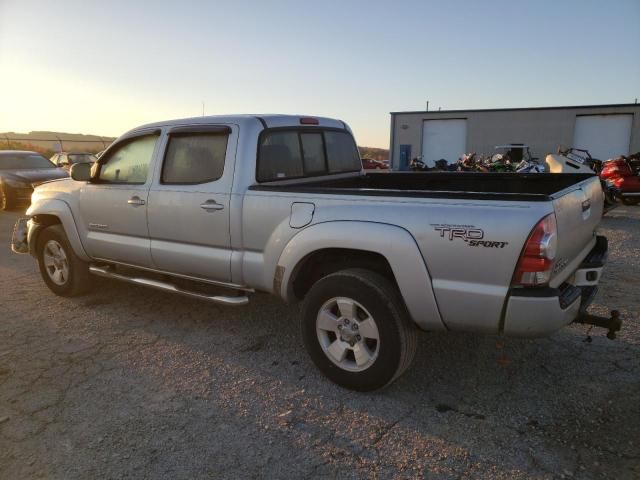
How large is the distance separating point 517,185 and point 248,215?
2.44m

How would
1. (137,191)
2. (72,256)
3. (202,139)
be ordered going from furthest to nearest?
(72,256)
(137,191)
(202,139)

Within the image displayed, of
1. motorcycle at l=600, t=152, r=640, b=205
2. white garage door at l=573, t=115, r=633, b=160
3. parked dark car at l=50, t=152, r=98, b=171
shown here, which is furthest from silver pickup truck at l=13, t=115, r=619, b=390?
white garage door at l=573, t=115, r=633, b=160

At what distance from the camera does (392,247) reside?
296cm

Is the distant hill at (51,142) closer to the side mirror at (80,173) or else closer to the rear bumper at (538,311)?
the side mirror at (80,173)

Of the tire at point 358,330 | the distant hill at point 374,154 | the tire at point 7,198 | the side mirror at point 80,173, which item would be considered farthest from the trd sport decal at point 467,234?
the distant hill at point 374,154

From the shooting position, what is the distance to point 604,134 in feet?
89.6

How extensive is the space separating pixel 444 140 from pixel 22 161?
24619 millimetres

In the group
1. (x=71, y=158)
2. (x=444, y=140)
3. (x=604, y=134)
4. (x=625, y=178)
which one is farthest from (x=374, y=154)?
(x=625, y=178)

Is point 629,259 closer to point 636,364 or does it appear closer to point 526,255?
point 636,364

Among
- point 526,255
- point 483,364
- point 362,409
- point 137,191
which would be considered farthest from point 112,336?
point 526,255

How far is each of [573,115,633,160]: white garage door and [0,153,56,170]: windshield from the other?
27014 mm

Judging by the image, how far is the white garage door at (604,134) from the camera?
2673 centimetres

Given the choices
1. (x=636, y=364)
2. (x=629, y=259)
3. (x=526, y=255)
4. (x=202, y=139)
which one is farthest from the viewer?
(x=629, y=259)

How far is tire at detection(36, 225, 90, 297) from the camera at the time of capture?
5.25 metres
